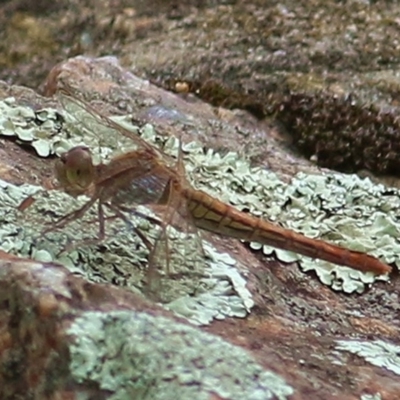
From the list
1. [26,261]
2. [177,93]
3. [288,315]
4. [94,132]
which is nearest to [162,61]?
[177,93]

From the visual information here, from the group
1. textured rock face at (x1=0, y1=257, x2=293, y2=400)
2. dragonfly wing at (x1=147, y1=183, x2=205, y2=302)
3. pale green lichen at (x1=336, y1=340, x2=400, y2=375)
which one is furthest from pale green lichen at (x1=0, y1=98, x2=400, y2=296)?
textured rock face at (x1=0, y1=257, x2=293, y2=400)

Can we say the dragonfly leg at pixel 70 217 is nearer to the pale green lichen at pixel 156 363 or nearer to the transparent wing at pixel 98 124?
the transparent wing at pixel 98 124

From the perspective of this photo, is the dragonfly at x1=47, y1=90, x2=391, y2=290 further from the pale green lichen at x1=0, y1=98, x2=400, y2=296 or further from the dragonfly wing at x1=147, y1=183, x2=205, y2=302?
the pale green lichen at x1=0, y1=98, x2=400, y2=296

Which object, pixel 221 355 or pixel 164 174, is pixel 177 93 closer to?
pixel 164 174

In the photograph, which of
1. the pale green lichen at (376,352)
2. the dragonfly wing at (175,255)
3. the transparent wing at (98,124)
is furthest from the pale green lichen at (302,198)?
the pale green lichen at (376,352)

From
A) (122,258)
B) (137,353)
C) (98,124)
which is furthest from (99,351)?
(98,124)

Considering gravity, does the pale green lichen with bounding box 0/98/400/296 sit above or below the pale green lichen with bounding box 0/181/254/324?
below

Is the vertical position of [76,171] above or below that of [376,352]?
above

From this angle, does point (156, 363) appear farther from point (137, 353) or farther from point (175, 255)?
point (175, 255)
